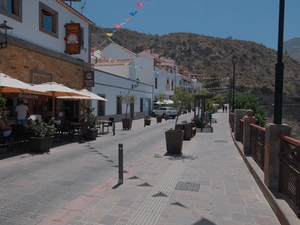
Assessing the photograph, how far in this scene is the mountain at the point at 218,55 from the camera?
82.5m

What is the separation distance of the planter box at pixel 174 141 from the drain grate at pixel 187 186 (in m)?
3.22

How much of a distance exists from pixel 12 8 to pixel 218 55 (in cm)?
9059

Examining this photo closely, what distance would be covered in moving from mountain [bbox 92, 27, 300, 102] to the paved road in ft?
242

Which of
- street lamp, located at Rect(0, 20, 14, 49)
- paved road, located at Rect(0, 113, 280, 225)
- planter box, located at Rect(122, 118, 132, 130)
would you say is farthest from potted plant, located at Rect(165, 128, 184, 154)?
planter box, located at Rect(122, 118, 132, 130)

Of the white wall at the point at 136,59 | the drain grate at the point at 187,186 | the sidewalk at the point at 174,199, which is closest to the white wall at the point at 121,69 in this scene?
the white wall at the point at 136,59

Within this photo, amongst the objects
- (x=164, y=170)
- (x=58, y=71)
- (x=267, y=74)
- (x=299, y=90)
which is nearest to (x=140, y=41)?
(x=267, y=74)

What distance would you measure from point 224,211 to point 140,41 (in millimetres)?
94639

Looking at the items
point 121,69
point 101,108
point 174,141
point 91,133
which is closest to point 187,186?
point 174,141

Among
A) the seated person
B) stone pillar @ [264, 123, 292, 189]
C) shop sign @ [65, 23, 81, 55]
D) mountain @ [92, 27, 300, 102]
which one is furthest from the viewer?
mountain @ [92, 27, 300, 102]

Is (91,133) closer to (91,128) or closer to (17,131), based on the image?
(91,128)

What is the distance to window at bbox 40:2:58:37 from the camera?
12.9 m

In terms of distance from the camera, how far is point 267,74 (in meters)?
85.5

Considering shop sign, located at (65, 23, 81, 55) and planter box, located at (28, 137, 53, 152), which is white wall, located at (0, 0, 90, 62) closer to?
shop sign, located at (65, 23, 81, 55)

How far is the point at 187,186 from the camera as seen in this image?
5395 mm
